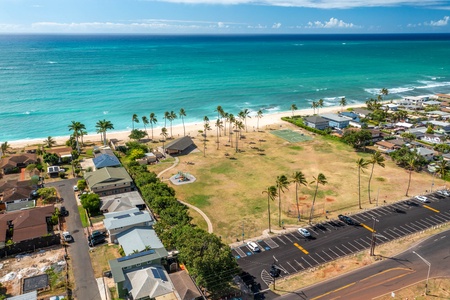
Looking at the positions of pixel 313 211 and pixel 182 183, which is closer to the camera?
pixel 313 211

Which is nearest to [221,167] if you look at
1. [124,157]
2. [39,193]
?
[124,157]

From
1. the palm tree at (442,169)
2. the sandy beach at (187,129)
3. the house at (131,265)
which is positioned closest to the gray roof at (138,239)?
the house at (131,265)

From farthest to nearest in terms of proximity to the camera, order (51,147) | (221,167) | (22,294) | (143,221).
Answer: (51,147)
(221,167)
(143,221)
(22,294)

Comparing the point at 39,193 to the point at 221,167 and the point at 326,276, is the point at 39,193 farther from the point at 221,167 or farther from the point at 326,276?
the point at 326,276

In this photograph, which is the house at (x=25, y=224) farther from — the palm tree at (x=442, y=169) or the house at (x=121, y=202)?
the palm tree at (x=442, y=169)

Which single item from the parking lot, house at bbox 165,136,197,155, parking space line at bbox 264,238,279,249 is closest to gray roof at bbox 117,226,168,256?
the parking lot

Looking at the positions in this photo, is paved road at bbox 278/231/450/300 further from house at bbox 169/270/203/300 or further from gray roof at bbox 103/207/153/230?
gray roof at bbox 103/207/153/230

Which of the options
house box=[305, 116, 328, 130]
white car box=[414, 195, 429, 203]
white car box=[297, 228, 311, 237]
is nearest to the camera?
white car box=[297, 228, 311, 237]
